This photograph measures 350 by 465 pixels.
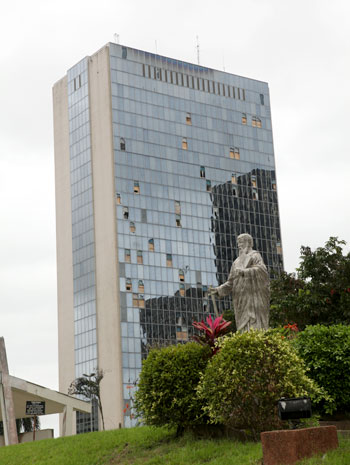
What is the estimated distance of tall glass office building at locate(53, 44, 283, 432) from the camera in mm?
80312

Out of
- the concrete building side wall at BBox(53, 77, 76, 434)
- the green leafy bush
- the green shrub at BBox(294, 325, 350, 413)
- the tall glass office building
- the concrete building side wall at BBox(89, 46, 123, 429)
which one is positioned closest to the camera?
the green leafy bush

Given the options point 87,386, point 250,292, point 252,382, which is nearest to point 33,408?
point 250,292

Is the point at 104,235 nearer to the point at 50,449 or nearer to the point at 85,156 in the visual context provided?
Answer: the point at 85,156

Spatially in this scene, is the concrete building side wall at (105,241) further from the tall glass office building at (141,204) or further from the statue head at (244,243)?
the statue head at (244,243)

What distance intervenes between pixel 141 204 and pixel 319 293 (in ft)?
153

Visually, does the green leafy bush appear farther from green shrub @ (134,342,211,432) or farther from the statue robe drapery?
the statue robe drapery

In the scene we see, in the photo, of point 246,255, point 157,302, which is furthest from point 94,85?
point 246,255

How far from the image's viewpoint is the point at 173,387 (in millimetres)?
16922

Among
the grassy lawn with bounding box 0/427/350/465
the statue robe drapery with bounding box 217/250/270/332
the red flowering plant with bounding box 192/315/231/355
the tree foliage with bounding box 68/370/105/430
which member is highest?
the tree foliage with bounding box 68/370/105/430

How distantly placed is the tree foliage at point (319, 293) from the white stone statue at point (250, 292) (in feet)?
62.1

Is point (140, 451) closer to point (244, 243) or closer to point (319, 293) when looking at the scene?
point (244, 243)

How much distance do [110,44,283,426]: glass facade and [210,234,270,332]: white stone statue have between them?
196 feet

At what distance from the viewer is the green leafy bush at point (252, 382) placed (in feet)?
50.7

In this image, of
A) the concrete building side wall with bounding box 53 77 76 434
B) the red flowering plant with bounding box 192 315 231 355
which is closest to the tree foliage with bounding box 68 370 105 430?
the concrete building side wall with bounding box 53 77 76 434
